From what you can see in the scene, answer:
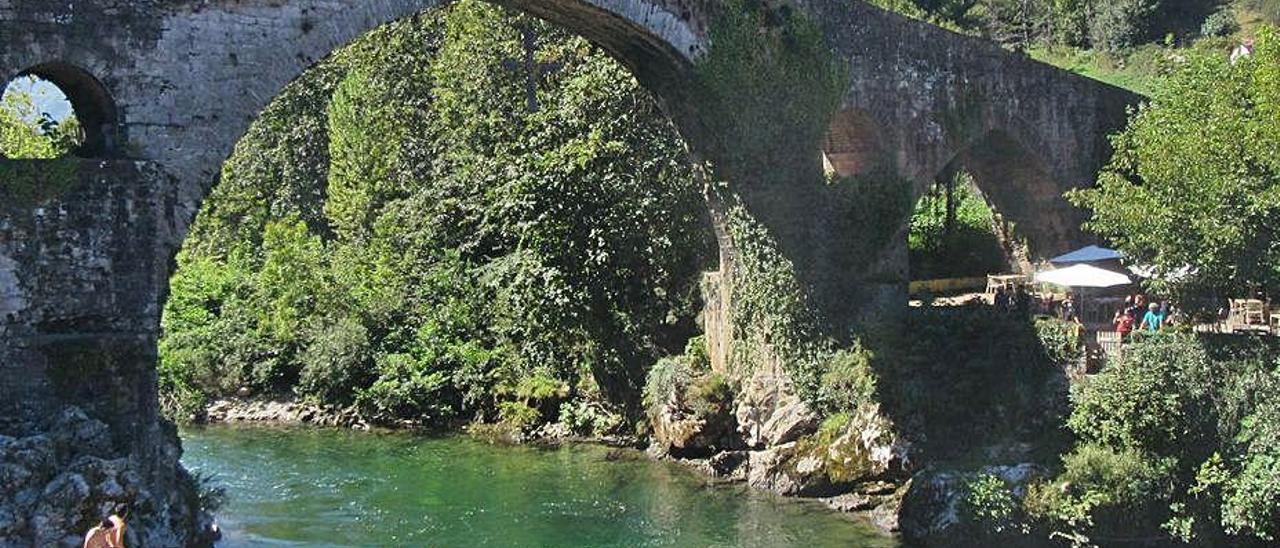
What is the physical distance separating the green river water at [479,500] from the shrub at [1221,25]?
26055 millimetres

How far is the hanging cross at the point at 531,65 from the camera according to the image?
3083cm

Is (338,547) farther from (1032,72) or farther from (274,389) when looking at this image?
(1032,72)

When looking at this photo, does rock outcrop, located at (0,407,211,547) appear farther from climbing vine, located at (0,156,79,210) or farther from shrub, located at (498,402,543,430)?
shrub, located at (498,402,543,430)

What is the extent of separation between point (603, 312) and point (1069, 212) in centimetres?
906

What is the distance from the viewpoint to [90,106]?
1508 centimetres

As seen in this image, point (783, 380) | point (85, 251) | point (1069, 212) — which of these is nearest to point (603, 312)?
point (783, 380)

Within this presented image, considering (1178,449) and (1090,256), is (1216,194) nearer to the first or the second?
(1178,449)

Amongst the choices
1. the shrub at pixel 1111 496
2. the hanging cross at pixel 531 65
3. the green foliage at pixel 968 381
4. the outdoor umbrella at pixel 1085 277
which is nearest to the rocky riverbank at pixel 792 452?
the green foliage at pixel 968 381

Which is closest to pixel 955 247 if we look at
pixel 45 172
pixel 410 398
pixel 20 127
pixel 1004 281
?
pixel 1004 281

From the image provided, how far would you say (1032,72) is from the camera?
26.8m

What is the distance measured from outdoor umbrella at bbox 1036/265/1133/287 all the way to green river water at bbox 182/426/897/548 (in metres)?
5.24

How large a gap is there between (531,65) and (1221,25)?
21976mm

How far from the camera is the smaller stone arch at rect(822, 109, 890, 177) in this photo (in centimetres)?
2392

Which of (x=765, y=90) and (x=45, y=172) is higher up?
(x=765, y=90)
